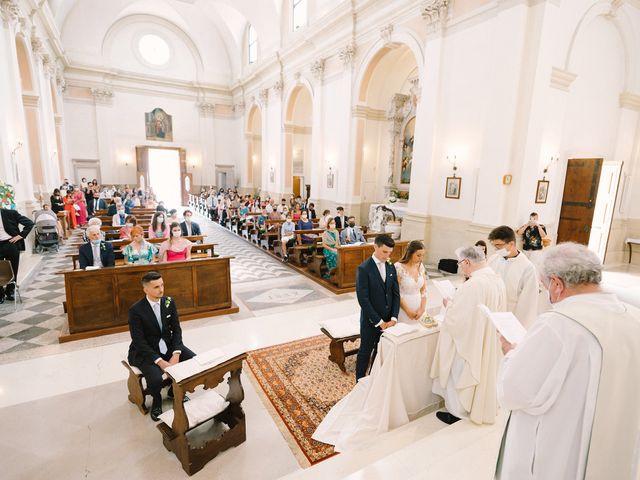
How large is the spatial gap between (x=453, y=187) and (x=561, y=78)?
3043 millimetres

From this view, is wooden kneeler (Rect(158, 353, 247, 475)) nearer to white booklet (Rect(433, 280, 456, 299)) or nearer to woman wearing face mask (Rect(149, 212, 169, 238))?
white booklet (Rect(433, 280, 456, 299))

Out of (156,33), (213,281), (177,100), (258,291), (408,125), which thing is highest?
(156,33)

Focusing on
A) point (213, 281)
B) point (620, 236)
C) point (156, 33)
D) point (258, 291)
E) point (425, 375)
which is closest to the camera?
point (425, 375)

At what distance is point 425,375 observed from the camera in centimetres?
299

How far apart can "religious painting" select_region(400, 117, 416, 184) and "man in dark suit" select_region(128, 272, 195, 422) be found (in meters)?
11.6

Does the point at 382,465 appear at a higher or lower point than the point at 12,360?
higher

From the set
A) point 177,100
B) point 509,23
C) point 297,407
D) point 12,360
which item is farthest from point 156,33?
point 297,407

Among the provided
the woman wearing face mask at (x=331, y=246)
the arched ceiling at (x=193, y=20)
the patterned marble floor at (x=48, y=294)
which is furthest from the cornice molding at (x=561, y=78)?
the arched ceiling at (x=193, y=20)

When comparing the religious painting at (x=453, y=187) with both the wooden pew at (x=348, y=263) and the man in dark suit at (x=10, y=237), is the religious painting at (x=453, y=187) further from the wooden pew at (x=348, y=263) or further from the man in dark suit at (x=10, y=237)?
the man in dark suit at (x=10, y=237)

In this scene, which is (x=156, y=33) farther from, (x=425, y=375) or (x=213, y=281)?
(x=425, y=375)

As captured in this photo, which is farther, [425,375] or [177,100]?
[177,100]

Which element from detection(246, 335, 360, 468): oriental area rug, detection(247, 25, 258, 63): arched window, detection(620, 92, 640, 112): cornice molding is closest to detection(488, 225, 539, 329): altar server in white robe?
detection(246, 335, 360, 468): oriental area rug

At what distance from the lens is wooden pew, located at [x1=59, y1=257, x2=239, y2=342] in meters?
4.61

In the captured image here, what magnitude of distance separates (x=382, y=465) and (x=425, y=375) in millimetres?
957
